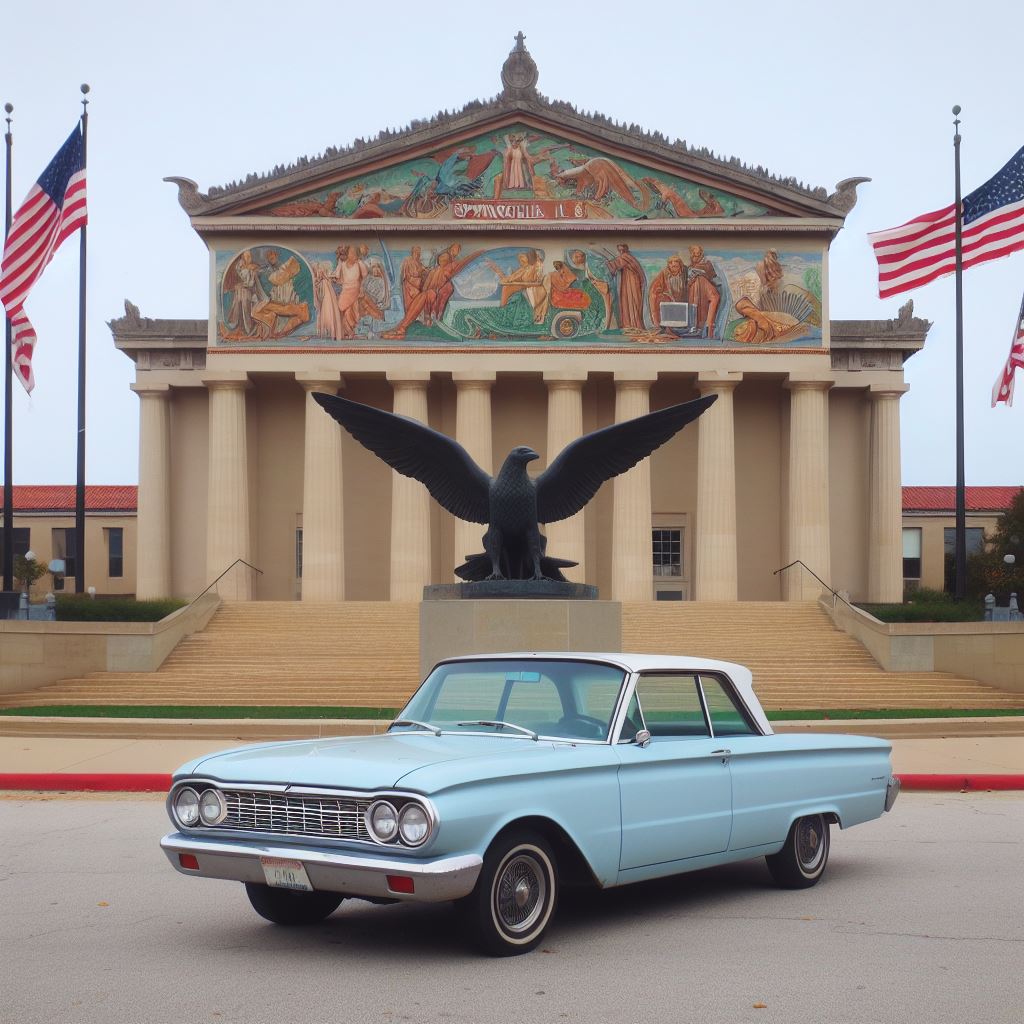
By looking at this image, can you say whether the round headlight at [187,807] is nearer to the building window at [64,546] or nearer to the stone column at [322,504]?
the stone column at [322,504]

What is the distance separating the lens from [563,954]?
648cm

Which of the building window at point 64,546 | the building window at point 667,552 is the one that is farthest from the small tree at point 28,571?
the building window at point 667,552

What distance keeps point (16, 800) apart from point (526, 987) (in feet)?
27.3

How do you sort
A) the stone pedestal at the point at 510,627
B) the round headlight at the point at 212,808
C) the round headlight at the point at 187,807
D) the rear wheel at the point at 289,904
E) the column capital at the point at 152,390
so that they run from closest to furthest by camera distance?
the round headlight at the point at 212,808 → the round headlight at the point at 187,807 → the rear wheel at the point at 289,904 → the stone pedestal at the point at 510,627 → the column capital at the point at 152,390

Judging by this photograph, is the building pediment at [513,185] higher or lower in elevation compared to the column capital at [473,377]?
higher

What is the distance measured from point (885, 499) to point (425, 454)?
93.5ft

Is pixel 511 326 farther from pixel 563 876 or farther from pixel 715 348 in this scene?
pixel 563 876

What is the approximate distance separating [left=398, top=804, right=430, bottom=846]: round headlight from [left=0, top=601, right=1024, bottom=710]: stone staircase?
16507 millimetres

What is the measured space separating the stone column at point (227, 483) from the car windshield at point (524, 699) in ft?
110

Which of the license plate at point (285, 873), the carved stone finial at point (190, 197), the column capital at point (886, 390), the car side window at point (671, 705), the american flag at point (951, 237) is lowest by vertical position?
the license plate at point (285, 873)

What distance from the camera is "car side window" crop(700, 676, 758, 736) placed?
8039mm

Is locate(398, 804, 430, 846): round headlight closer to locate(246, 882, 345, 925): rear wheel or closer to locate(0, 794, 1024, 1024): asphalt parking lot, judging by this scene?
locate(0, 794, 1024, 1024): asphalt parking lot

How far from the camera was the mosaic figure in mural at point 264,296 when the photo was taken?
40500 mm

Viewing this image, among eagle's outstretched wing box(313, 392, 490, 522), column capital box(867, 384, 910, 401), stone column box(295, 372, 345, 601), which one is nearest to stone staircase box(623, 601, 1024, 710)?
eagle's outstretched wing box(313, 392, 490, 522)
